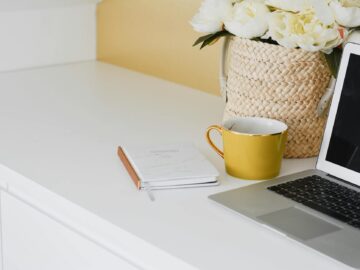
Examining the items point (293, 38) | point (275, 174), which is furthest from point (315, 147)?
point (293, 38)

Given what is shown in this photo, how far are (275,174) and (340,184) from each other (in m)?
0.12

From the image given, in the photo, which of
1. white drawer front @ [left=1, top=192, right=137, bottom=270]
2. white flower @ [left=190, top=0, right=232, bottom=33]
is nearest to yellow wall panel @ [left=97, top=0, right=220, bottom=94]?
white flower @ [left=190, top=0, right=232, bottom=33]

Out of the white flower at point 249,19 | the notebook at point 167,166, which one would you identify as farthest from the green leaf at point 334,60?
the notebook at point 167,166

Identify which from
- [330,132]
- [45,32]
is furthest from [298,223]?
[45,32]

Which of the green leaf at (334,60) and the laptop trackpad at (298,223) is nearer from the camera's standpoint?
the laptop trackpad at (298,223)

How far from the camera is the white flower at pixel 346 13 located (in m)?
1.21

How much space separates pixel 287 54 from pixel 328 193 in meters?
0.27

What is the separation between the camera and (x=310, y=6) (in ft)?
4.02

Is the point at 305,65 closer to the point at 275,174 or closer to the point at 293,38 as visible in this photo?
the point at 293,38

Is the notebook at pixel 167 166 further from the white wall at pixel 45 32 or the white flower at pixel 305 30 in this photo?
the white wall at pixel 45 32

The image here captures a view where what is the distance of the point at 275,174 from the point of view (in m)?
1.28

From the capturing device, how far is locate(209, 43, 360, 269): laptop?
41.5 inches

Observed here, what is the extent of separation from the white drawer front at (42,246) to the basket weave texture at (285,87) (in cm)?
41

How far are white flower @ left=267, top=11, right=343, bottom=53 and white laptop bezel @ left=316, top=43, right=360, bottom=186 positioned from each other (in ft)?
0.12
